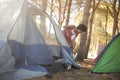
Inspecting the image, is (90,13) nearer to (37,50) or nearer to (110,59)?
(110,59)

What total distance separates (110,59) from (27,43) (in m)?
2.55

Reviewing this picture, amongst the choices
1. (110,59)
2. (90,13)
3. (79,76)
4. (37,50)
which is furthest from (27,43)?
(90,13)

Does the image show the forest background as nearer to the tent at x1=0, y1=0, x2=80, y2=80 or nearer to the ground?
the tent at x1=0, y1=0, x2=80, y2=80

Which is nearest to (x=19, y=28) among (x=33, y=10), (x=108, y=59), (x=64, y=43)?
(x=33, y=10)

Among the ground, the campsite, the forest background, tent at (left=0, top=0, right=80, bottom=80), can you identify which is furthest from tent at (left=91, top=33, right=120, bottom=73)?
the forest background

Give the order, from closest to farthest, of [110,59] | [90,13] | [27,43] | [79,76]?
[27,43]
[79,76]
[110,59]
[90,13]

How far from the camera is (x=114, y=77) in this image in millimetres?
7445

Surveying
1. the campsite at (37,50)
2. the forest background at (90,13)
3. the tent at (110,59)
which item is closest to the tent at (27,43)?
the campsite at (37,50)

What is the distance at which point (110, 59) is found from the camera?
7.92 meters

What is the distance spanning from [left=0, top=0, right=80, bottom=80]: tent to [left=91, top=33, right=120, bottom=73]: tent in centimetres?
76

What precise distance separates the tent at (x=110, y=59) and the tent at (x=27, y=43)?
762 mm

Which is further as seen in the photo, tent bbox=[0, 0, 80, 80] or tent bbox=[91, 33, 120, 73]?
tent bbox=[91, 33, 120, 73]

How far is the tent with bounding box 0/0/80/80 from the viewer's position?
6.05m

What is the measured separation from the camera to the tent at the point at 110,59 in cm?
773
